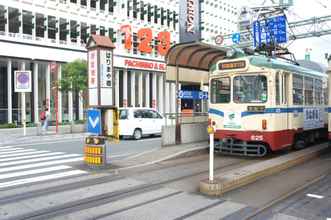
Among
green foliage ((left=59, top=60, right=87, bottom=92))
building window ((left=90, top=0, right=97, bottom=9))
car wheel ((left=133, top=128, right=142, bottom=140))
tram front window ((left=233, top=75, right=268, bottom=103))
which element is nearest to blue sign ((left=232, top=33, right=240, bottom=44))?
building window ((left=90, top=0, right=97, bottom=9))

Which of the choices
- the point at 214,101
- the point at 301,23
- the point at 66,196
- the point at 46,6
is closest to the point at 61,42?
the point at 46,6

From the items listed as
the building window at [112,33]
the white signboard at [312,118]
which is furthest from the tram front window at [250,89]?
the building window at [112,33]

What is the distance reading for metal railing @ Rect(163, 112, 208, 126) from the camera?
1394 centimetres

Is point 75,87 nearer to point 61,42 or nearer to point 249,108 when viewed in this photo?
point 61,42

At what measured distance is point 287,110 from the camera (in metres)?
11.5

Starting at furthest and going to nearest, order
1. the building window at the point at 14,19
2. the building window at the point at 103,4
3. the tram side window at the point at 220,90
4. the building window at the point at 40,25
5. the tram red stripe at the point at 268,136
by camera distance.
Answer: the building window at the point at 103,4, the building window at the point at 40,25, the building window at the point at 14,19, the tram side window at the point at 220,90, the tram red stripe at the point at 268,136

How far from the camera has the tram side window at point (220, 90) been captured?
38.0ft

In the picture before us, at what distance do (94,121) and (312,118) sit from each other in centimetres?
840

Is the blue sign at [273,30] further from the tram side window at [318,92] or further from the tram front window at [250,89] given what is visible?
the tram front window at [250,89]

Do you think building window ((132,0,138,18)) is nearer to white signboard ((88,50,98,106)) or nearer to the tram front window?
the tram front window

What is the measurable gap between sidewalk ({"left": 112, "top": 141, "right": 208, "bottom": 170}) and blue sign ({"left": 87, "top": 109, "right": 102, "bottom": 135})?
1.19m

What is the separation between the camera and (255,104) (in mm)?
10883

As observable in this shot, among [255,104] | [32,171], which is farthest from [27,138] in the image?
[255,104]

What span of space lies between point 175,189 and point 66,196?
2217 mm
